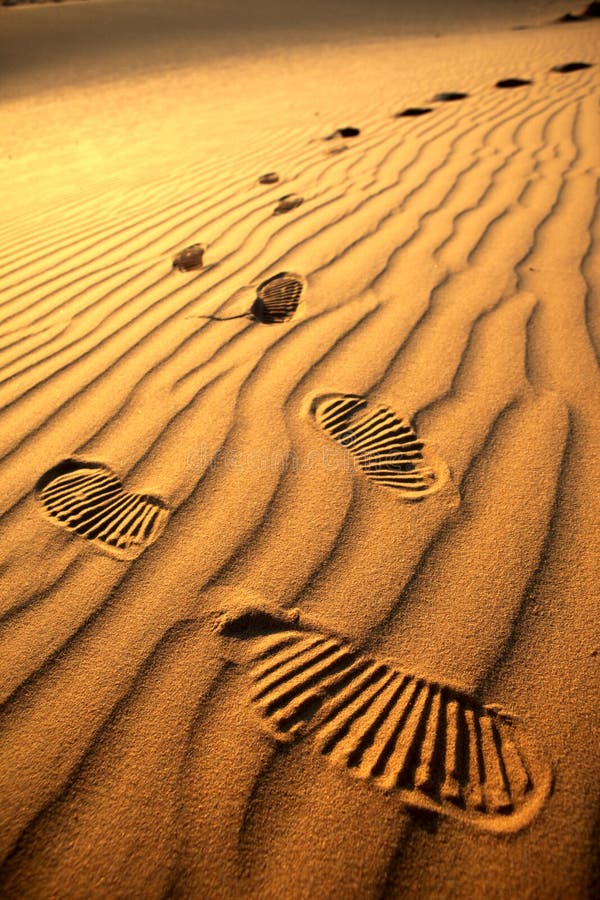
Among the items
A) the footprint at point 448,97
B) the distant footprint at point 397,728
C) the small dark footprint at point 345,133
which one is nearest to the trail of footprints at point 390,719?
the distant footprint at point 397,728

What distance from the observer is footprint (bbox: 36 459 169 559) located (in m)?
1.29

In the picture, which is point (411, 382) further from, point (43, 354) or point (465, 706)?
point (43, 354)

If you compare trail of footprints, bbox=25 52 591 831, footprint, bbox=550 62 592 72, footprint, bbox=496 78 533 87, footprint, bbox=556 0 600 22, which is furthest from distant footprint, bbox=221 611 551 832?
footprint, bbox=556 0 600 22

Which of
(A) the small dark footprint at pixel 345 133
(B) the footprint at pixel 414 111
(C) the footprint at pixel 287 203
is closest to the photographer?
(C) the footprint at pixel 287 203

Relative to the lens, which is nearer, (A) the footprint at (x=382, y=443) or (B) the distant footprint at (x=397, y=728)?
(B) the distant footprint at (x=397, y=728)

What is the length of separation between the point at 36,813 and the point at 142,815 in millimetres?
192

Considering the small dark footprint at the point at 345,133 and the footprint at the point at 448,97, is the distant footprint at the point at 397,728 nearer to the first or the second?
the small dark footprint at the point at 345,133

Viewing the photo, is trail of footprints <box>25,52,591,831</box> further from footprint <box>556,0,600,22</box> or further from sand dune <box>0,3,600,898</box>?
footprint <box>556,0,600,22</box>

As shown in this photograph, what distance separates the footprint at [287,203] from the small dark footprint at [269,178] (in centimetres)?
45

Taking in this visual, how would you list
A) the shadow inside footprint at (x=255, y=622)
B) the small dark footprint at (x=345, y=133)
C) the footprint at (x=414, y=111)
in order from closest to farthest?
the shadow inside footprint at (x=255, y=622) < the small dark footprint at (x=345, y=133) < the footprint at (x=414, y=111)

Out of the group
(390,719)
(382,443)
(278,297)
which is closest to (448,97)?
(278,297)

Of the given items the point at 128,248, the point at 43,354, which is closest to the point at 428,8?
the point at 128,248

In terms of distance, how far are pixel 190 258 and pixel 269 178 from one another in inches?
52.5

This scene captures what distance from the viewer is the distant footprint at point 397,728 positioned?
84cm
